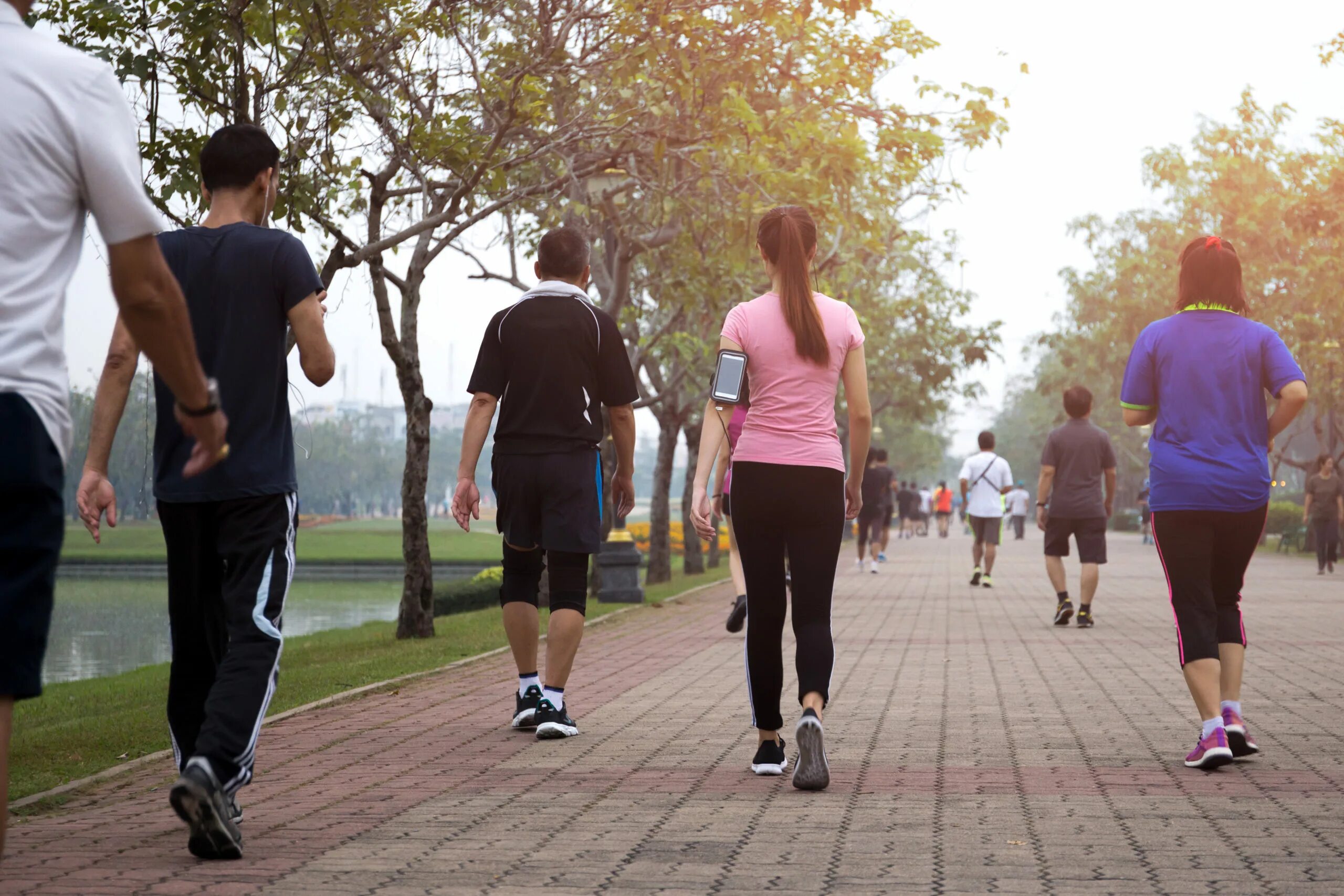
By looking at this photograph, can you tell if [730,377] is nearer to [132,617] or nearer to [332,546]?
[132,617]

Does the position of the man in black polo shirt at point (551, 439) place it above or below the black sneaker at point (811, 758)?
above

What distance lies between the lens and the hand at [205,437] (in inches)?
122

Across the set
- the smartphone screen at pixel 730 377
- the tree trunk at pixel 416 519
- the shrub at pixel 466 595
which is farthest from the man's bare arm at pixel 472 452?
the shrub at pixel 466 595

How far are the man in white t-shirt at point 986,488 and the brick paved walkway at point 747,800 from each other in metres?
9.29

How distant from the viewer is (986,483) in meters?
19.0

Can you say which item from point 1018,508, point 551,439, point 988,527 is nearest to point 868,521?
point 988,527

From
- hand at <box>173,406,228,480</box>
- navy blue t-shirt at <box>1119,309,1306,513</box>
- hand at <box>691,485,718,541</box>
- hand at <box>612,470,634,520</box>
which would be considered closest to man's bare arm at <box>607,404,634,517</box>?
hand at <box>612,470,634,520</box>

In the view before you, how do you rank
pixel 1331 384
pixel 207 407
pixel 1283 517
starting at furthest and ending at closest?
pixel 1283 517, pixel 1331 384, pixel 207 407

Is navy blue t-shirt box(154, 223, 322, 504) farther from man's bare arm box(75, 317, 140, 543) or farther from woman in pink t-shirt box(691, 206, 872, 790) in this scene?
woman in pink t-shirt box(691, 206, 872, 790)

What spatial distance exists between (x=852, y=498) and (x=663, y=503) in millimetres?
18073

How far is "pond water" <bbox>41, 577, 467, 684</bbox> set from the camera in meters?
15.9

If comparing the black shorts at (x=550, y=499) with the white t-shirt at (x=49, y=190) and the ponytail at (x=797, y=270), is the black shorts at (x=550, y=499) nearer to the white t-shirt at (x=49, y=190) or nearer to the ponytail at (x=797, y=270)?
the ponytail at (x=797, y=270)

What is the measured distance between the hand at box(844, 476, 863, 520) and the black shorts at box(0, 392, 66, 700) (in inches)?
131

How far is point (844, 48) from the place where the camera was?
48.8 feet
